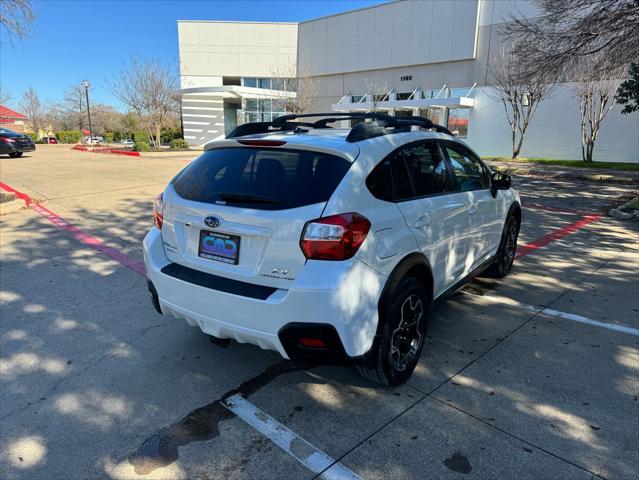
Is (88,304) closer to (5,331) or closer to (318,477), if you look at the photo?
(5,331)

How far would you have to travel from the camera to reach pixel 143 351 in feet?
11.9

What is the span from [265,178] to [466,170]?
7.27 ft

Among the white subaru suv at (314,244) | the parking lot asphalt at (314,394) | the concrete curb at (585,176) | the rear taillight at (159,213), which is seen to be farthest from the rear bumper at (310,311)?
the concrete curb at (585,176)

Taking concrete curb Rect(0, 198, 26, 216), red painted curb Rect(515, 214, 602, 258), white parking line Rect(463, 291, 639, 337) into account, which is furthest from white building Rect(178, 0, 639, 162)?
concrete curb Rect(0, 198, 26, 216)

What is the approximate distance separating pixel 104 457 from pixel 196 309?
0.96 metres

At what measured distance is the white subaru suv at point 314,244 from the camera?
8.41ft

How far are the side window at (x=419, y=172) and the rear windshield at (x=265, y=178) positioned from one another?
550 millimetres

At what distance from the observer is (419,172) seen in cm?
340

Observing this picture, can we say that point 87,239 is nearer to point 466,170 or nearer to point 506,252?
point 466,170

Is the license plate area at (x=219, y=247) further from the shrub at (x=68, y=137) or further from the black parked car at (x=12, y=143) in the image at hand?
the shrub at (x=68, y=137)

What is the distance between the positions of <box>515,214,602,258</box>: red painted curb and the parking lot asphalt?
55.3 inches

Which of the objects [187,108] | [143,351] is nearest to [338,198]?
[143,351]

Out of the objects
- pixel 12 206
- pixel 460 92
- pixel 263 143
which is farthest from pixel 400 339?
pixel 460 92

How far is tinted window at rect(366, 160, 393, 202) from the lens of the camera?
2.86 meters
